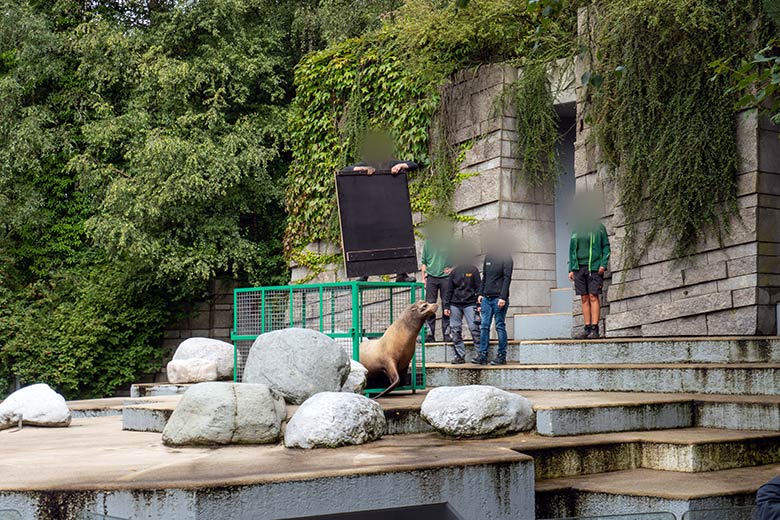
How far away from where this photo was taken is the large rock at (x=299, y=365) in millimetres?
7910

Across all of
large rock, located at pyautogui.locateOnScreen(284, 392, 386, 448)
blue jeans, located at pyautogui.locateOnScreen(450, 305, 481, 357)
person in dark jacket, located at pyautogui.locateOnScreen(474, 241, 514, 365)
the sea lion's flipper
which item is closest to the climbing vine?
person in dark jacket, located at pyautogui.locateOnScreen(474, 241, 514, 365)

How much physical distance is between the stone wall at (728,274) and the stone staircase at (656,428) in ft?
2.79

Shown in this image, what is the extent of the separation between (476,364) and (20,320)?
10555 millimetres

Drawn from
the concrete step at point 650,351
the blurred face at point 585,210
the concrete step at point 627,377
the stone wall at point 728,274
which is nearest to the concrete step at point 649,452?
the concrete step at point 627,377

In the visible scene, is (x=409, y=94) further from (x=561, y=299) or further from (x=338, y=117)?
(x=561, y=299)

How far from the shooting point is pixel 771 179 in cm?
1035

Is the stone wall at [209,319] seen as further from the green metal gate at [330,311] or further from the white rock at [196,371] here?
the green metal gate at [330,311]

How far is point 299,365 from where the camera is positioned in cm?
793

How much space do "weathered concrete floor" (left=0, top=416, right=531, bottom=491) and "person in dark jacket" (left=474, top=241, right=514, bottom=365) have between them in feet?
13.0

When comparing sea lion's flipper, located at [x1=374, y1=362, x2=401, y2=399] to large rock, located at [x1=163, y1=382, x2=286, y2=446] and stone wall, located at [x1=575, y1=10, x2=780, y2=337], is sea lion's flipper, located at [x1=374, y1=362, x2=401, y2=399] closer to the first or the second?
large rock, located at [x1=163, y1=382, x2=286, y2=446]

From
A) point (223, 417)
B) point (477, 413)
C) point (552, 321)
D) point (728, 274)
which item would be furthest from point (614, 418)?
point (552, 321)

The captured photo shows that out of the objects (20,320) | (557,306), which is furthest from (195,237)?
(557,306)

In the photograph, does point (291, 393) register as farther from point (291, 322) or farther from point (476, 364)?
point (476, 364)

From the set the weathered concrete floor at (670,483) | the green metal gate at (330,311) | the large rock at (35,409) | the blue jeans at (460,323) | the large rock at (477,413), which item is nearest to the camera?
the weathered concrete floor at (670,483)
